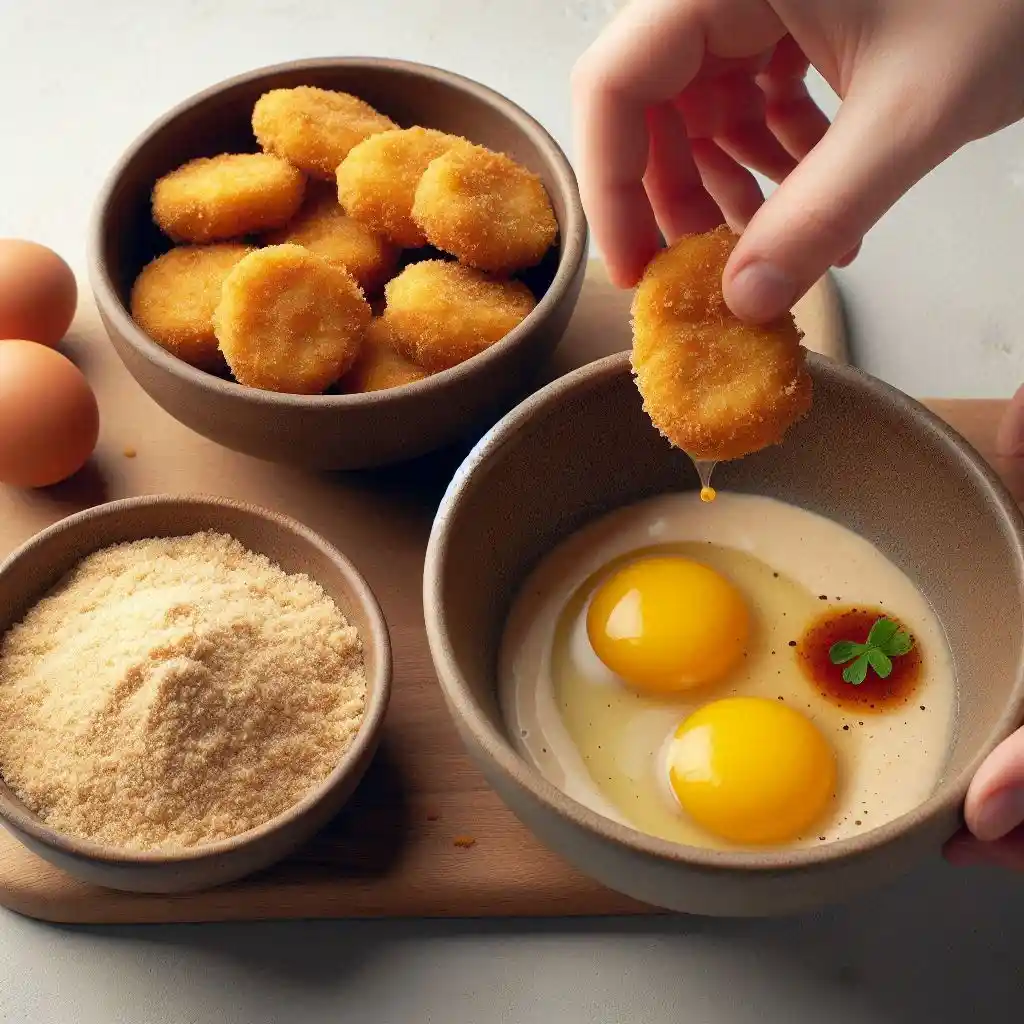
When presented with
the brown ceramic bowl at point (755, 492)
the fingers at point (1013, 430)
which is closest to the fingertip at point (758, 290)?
the brown ceramic bowl at point (755, 492)

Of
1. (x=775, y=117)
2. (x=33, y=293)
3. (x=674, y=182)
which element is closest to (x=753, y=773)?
(x=674, y=182)

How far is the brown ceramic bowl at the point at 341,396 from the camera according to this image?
1715mm

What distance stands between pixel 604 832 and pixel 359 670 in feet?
1.61

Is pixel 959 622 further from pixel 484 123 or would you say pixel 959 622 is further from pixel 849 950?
pixel 484 123

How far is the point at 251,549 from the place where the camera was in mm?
Answer: 1750

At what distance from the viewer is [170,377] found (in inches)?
68.2

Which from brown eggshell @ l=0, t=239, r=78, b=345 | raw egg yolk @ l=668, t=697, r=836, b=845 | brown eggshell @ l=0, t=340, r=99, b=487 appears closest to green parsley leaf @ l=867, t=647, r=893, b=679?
raw egg yolk @ l=668, t=697, r=836, b=845

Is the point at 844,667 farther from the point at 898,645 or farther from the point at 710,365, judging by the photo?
the point at 710,365

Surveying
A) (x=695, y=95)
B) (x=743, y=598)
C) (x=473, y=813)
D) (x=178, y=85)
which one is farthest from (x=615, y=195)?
(x=178, y=85)

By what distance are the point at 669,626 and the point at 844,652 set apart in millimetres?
211

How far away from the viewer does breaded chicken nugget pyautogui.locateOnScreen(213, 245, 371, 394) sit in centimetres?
174

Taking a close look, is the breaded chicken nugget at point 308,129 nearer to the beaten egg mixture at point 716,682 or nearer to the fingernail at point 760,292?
the beaten egg mixture at point 716,682

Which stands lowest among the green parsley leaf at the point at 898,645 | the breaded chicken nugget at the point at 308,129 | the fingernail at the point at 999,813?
the green parsley leaf at the point at 898,645

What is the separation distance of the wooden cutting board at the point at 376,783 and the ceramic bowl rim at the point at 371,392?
0.73ft
